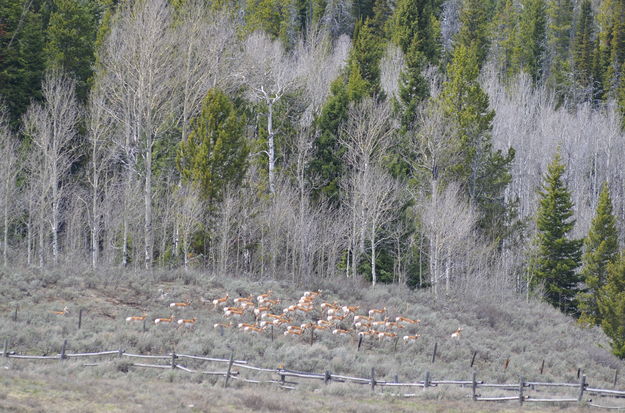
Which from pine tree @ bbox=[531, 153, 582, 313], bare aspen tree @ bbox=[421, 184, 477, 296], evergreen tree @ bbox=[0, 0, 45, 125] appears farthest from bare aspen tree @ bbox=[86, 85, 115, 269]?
pine tree @ bbox=[531, 153, 582, 313]

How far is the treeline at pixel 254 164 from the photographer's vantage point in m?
32.2

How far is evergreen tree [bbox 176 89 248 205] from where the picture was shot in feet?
103

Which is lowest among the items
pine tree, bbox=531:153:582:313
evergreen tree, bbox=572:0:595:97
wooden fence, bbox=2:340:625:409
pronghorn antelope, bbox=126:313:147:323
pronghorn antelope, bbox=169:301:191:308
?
wooden fence, bbox=2:340:625:409

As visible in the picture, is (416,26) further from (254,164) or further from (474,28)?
(474,28)

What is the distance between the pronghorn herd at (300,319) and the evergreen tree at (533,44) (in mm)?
49999

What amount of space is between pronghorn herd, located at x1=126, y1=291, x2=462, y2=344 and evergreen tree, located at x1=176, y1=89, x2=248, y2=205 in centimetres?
673

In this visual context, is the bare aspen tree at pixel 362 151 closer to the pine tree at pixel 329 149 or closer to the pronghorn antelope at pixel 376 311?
the pine tree at pixel 329 149

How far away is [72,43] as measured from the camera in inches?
1682

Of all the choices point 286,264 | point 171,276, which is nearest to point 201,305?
point 171,276

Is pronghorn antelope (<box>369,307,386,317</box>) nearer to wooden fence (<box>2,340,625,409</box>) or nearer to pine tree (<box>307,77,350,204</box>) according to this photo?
wooden fence (<box>2,340,625,409</box>)

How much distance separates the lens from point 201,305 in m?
25.8

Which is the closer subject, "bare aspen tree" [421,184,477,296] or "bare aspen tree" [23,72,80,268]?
"bare aspen tree" [23,72,80,268]

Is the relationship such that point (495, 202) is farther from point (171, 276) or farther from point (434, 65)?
point (171, 276)

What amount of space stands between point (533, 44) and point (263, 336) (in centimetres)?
5699
